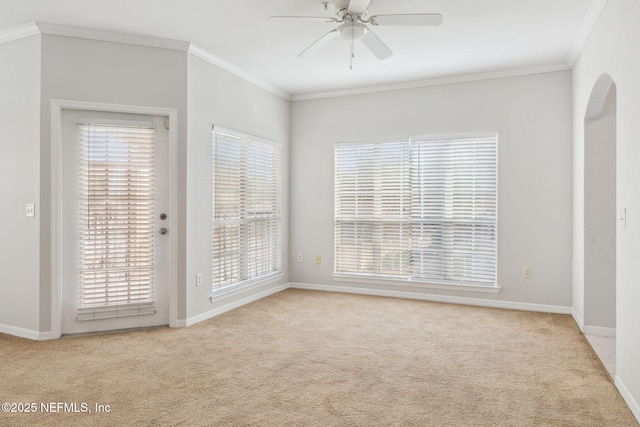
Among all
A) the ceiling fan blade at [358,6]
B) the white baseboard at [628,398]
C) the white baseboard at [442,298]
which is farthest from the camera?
the white baseboard at [442,298]

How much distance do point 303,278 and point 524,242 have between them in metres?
2.82

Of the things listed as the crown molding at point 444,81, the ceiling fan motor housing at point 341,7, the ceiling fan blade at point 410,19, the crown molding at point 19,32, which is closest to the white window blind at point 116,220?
the crown molding at point 19,32

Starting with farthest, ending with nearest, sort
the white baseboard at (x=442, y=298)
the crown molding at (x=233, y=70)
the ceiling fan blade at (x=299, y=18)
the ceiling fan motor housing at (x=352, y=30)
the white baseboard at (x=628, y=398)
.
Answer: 1. the white baseboard at (x=442, y=298)
2. the crown molding at (x=233, y=70)
3. the ceiling fan motor housing at (x=352, y=30)
4. the ceiling fan blade at (x=299, y=18)
5. the white baseboard at (x=628, y=398)

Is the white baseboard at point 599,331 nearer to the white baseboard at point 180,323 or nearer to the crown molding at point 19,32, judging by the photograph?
the white baseboard at point 180,323

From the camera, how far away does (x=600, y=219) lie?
3.55 m

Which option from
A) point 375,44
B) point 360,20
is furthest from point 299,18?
point 375,44

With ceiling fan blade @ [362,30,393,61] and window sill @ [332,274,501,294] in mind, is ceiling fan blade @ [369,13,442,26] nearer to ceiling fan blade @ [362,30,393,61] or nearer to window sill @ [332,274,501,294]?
ceiling fan blade @ [362,30,393,61]

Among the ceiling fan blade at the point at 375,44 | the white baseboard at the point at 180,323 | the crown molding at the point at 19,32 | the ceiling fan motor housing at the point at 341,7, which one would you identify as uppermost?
the crown molding at the point at 19,32

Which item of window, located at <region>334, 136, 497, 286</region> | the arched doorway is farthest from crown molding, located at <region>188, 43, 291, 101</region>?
the arched doorway

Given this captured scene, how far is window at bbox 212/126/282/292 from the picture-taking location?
14.1 feet

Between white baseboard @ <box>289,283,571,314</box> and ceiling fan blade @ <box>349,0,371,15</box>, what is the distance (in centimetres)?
336

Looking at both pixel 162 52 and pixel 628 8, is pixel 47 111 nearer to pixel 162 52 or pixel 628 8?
pixel 162 52

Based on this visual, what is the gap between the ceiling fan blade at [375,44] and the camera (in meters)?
2.93

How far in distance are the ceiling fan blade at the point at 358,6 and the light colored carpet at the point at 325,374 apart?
2.48m
